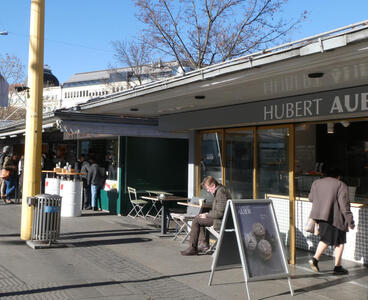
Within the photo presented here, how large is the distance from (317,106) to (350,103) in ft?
1.72

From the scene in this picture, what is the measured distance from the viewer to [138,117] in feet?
38.3

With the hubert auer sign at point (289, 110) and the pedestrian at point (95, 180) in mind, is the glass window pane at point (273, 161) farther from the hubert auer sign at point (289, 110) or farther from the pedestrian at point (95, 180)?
the pedestrian at point (95, 180)

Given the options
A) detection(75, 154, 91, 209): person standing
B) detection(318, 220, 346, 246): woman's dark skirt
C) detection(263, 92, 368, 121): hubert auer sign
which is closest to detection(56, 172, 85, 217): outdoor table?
detection(75, 154, 91, 209): person standing

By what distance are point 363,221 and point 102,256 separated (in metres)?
4.28

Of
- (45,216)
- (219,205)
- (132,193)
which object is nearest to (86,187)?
(132,193)

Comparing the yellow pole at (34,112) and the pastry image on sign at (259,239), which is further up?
the yellow pole at (34,112)

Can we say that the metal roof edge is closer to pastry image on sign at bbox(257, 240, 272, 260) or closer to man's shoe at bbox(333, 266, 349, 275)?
pastry image on sign at bbox(257, 240, 272, 260)

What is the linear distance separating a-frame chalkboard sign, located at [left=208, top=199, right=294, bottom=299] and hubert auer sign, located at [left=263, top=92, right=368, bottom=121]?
1529mm

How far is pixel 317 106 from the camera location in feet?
20.6

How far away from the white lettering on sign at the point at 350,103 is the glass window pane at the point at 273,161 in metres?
1.40

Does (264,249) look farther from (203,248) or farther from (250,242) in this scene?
(203,248)

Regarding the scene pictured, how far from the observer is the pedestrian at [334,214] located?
249 inches

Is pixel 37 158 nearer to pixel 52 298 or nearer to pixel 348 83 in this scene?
pixel 52 298

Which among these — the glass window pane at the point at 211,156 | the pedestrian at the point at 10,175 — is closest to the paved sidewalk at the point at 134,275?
the glass window pane at the point at 211,156
